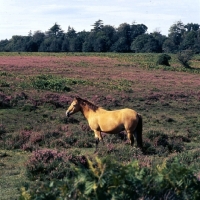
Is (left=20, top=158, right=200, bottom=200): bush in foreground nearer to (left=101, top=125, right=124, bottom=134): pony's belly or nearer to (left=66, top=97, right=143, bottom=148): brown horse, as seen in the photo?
(left=66, top=97, right=143, bottom=148): brown horse

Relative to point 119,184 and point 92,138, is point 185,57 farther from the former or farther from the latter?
point 119,184

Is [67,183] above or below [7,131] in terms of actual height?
above

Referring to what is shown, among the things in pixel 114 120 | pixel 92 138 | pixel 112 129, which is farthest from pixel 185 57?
pixel 114 120

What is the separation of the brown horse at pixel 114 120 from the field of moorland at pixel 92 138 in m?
0.47

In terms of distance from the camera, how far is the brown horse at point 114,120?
14203mm

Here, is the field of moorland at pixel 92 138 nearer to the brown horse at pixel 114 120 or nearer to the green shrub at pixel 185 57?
the brown horse at pixel 114 120

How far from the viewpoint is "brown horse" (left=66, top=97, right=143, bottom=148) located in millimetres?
14203

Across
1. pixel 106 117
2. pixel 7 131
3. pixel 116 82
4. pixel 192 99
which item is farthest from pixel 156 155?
pixel 116 82

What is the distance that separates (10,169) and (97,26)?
530 ft

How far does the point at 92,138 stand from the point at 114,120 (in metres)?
2.38

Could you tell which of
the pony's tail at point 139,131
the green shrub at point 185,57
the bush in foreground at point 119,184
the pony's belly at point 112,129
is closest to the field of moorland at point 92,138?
the bush in foreground at point 119,184

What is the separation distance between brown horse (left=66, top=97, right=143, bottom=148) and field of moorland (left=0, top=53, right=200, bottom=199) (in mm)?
467

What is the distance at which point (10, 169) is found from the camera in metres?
12.1

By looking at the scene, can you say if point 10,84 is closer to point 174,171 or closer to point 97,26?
point 174,171
